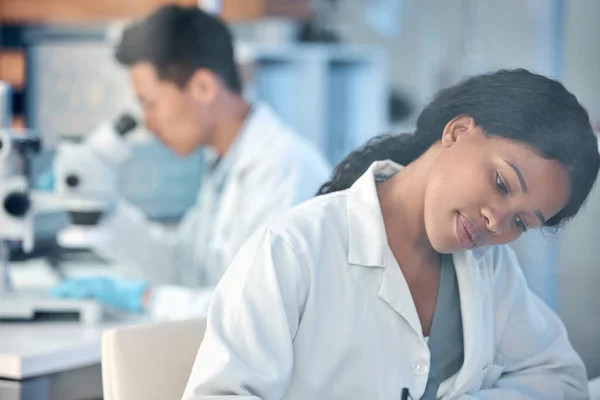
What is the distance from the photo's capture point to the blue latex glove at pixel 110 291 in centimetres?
202

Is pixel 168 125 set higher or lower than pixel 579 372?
higher

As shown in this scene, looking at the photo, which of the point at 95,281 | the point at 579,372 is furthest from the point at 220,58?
the point at 579,372

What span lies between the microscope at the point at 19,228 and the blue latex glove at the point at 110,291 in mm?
64

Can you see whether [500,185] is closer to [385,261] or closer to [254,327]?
[385,261]

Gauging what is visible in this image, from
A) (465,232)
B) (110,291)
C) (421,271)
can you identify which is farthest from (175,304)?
(465,232)

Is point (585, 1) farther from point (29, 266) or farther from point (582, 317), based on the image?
point (29, 266)

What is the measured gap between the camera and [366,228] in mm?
1301

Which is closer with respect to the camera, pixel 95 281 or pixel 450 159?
pixel 450 159

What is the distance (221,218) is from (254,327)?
1160 mm

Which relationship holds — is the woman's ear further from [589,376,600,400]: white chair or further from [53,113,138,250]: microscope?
[53,113,138,250]: microscope

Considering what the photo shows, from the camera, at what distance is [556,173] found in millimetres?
1191

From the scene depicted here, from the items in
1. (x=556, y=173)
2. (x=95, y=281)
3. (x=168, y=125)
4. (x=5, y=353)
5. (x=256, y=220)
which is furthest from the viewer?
(x=168, y=125)

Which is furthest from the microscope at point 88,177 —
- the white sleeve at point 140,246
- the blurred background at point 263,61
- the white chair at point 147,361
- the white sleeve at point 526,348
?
the white sleeve at point 526,348

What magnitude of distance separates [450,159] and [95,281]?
3.45 ft
